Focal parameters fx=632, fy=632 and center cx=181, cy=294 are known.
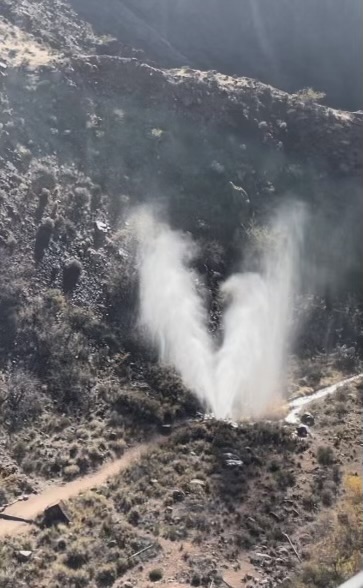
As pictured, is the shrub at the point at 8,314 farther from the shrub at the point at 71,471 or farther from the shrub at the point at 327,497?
the shrub at the point at 327,497

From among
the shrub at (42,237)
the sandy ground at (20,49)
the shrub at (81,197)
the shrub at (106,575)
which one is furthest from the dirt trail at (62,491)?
the sandy ground at (20,49)

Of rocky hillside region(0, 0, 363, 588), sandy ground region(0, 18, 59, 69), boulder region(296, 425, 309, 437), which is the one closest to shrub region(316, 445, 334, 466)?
rocky hillside region(0, 0, 363, 588)

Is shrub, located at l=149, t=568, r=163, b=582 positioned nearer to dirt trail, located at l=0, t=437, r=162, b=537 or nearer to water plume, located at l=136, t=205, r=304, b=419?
dirt trail, located at l=0, t=437, r=162, b=537

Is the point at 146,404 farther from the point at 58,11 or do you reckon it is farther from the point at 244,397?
the point at 58,11

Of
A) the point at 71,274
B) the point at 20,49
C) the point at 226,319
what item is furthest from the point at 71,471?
the point at 20,49

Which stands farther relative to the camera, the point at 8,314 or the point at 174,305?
the point at 174,305

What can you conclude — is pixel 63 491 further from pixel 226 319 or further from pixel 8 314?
pixel 226 319
